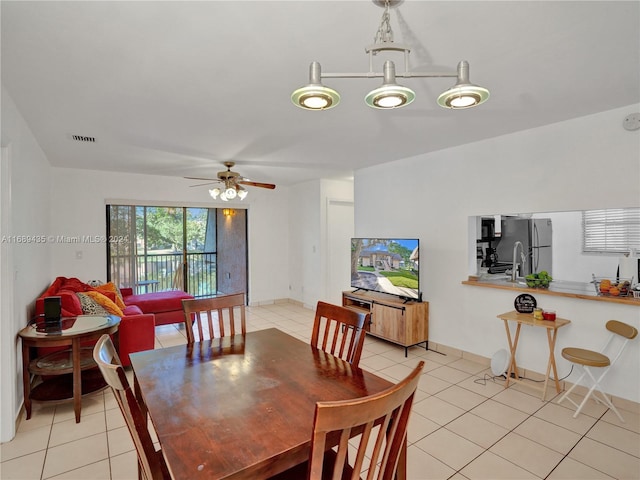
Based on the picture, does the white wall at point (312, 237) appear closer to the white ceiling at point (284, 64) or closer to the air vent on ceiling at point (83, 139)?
the white ceiling at point (284, 64)

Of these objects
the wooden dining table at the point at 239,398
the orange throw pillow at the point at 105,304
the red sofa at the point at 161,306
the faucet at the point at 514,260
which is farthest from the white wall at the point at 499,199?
the orange throw pillow at the point at 105,304

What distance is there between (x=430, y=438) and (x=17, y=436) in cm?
292

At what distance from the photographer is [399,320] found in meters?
4.01

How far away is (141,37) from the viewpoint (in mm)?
1740

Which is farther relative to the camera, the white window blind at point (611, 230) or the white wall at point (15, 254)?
the white window blind at point (611, 230)

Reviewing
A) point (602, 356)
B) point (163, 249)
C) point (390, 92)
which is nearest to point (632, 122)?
point (602, 356)

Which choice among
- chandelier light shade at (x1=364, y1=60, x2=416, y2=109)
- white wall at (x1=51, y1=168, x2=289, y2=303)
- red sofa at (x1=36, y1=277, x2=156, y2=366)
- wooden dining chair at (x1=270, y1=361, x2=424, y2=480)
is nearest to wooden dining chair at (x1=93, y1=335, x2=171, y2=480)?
wooden dining chair at (x1=270, y1=361, x2=424, y2=480)

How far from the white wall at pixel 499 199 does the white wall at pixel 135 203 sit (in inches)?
99.0

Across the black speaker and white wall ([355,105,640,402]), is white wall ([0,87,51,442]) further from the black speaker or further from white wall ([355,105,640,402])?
white wall ([355,105,640,402])

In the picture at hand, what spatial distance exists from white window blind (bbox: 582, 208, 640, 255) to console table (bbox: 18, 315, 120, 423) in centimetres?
429

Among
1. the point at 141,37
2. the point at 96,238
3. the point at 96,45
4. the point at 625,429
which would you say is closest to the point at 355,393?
the point at 141,37

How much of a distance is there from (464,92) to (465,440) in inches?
89.5

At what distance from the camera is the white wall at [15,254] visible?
2.33 meters

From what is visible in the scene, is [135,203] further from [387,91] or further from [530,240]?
[530,240]
